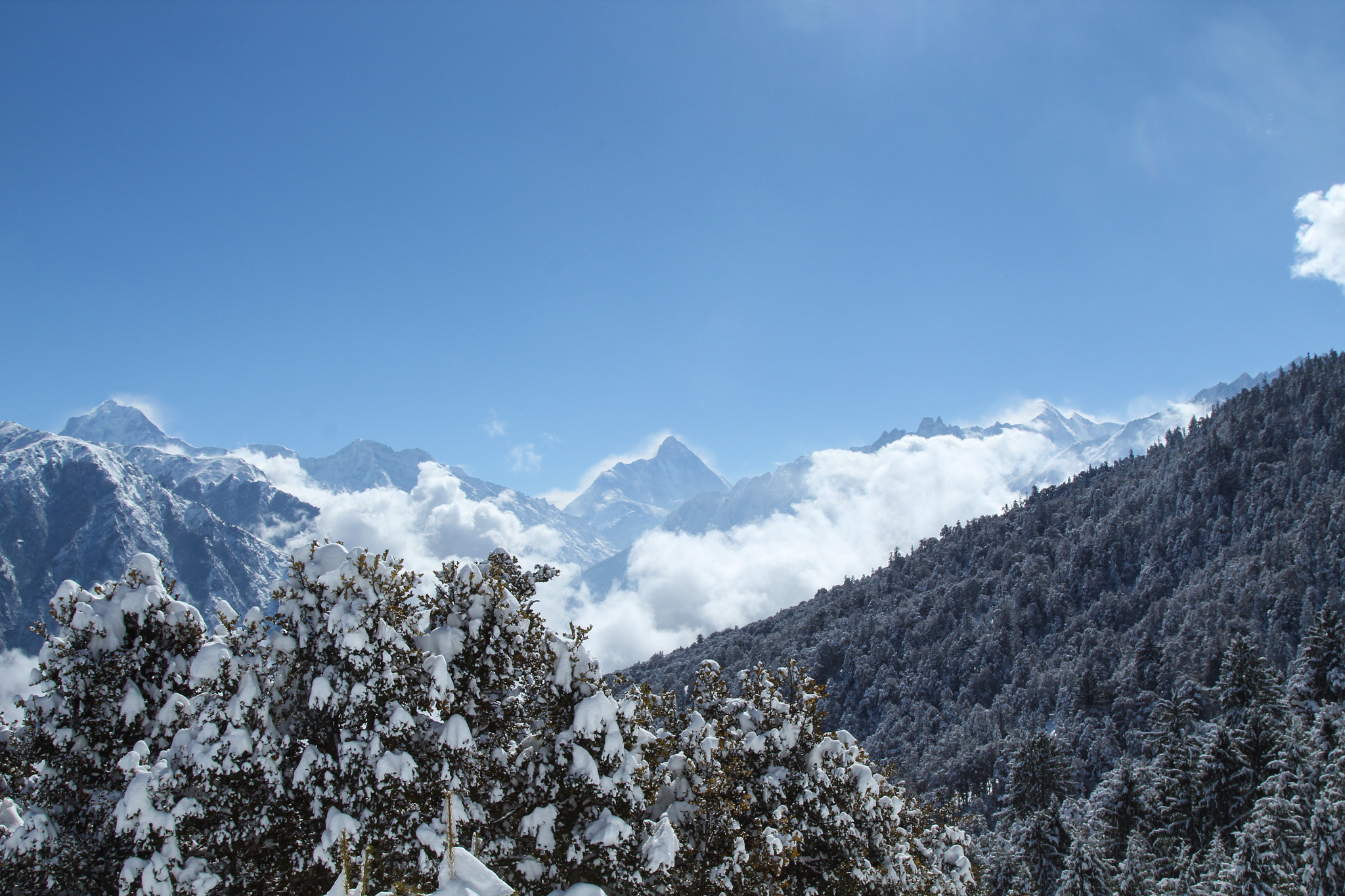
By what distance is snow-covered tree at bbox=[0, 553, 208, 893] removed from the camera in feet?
48.4

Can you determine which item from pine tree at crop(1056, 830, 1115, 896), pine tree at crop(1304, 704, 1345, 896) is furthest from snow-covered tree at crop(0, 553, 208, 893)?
pine tree at crop(1304, 704, 1345, 896)

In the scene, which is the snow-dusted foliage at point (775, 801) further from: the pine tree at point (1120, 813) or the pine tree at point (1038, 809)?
the pine tree at point (1120, 813)

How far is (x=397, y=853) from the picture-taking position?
13883mm

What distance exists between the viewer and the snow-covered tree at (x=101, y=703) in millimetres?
14766

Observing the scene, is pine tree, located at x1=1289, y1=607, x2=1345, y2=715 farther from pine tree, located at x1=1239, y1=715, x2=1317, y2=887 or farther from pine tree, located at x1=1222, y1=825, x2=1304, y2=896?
pine tree, located at x1=1222, y1=825, x2=1304, y2=896

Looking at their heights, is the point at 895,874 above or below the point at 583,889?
below

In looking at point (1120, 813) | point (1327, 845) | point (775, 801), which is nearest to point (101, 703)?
point (775, 801)

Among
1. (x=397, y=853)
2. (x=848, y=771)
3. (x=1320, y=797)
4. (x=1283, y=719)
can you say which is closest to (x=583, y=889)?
(x=397, y=853)

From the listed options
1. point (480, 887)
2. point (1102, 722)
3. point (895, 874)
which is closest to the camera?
point (480, 887)

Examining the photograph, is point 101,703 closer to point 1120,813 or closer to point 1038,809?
point 1038,809

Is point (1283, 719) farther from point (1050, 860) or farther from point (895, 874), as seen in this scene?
point (895, 874)

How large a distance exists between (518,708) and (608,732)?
2810 millimetres

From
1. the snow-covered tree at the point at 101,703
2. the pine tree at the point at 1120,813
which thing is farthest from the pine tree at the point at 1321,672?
the snow-covered tree at the point at 101,703

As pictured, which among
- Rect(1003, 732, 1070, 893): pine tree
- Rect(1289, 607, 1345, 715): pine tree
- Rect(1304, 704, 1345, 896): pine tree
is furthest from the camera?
Rect(1289, 607, 1345, 715): pine tree
